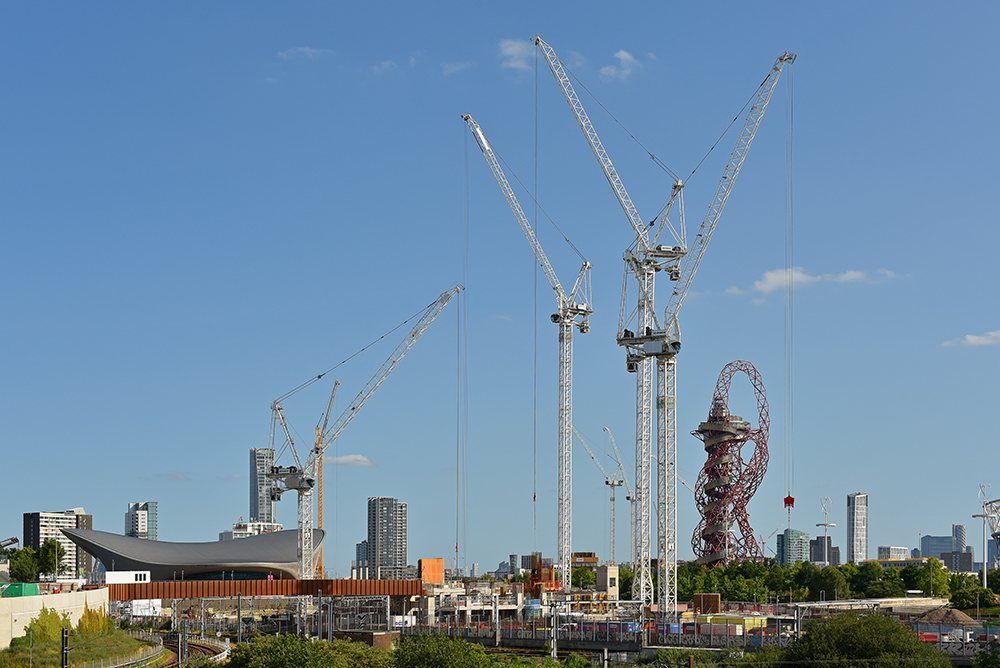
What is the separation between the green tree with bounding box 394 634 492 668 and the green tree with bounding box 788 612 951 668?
21952 mm

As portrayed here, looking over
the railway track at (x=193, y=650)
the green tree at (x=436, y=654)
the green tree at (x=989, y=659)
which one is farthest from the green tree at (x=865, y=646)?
the railway track at (x=193, y=650)

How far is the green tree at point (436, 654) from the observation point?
7219 centimetres

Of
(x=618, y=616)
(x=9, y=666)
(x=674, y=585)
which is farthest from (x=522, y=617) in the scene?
(x=9, y=666)

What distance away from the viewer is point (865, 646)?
72188 mm

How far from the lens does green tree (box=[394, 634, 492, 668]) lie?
7219 centimetres

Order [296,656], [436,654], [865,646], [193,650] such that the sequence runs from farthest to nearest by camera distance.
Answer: [193,650] → [296,656] → [436,654] → [865,646]

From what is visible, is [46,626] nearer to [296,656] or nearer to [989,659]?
[296,656]

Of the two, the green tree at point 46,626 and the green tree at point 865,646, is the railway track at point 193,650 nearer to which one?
the green tree at point 46,626

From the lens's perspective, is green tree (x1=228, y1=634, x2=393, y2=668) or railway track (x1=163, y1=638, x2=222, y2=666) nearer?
green tree (x1=228, y1=634, x2=393, y2=668)

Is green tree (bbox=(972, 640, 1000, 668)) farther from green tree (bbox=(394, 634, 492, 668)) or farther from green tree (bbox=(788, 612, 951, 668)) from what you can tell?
green tree (bbox=(394, 634, 492, 668))

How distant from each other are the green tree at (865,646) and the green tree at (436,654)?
2195 cm

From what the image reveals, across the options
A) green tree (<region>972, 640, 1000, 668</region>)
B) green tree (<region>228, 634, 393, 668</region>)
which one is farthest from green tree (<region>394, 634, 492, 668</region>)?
green tree (<region>972, 640, 1000, 668</region>)

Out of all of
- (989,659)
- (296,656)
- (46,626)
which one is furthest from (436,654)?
(989,659)

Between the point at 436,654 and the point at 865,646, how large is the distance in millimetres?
27542
